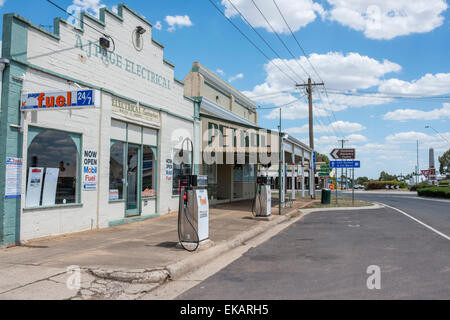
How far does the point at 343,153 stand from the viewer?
1077 inches

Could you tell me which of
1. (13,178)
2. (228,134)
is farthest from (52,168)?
(228,134)

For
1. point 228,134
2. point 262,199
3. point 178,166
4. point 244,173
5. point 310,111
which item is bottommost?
point 262,199

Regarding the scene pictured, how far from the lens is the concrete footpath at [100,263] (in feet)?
19.6

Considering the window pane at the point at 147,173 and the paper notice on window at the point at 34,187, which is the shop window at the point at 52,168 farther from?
the window pane at the point at 147,173

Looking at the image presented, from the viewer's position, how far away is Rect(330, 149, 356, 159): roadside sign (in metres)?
27.2

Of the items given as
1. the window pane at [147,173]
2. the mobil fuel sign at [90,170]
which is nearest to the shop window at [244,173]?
the window pane at [147,173]

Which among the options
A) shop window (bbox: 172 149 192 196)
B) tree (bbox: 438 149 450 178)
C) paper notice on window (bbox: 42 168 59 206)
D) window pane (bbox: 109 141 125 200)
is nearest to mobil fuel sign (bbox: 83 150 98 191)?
window pane (bbox: 109 141 125 200)

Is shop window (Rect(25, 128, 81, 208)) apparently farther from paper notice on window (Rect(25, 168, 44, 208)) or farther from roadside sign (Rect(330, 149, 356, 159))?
roadside sign (Rect(330, 149, 356, 159))

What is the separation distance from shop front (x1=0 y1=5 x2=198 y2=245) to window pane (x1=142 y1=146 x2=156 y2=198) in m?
0.04

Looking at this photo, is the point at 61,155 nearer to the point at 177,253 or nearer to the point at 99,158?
the point at 99,158

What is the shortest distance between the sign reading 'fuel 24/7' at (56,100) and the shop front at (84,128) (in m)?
0.02

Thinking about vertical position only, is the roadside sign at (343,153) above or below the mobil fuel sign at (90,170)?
above

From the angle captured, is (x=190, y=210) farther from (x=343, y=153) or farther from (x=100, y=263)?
(x=343, y=153)

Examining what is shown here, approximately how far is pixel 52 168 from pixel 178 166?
7006 millimetres
